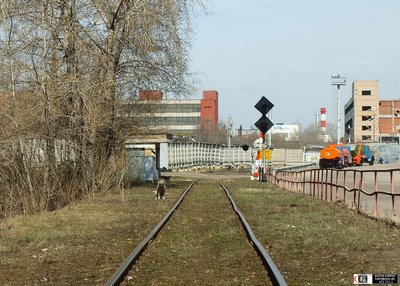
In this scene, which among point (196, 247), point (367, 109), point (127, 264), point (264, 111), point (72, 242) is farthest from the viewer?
point (367, 109)

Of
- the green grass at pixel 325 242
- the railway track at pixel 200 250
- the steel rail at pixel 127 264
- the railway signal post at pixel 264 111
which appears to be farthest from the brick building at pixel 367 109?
the steel rail at pixel 127 264

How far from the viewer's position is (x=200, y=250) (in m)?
10.8

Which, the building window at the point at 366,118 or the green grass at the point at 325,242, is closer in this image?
the green grass at the point at 325,242

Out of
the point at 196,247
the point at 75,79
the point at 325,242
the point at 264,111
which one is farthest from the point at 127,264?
the point at 264,111

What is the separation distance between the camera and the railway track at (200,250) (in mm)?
8305

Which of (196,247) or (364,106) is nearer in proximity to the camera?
(196,247)

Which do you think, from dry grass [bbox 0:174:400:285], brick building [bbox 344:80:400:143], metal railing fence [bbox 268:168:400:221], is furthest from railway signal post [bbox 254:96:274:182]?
brick building [bbox 344:80:400:143]

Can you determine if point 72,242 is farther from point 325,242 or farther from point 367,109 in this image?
point 367,109

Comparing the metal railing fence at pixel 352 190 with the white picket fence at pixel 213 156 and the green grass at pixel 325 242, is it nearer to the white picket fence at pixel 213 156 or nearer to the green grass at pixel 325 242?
the green grass at pixel 325 242

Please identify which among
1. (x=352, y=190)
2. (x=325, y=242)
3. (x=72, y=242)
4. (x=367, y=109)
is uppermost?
(x=367, y=109)

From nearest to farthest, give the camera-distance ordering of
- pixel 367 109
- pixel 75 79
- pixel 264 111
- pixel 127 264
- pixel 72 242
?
pixel 127 264
pixel 72 242
pixel 75 79
pixel 264 111
pixel 367 109

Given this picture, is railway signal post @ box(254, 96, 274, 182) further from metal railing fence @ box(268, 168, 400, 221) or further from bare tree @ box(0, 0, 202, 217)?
bare tree @ box(0, 0, 202, 217)

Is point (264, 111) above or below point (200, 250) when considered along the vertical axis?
above

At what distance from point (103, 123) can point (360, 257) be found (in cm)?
1695
